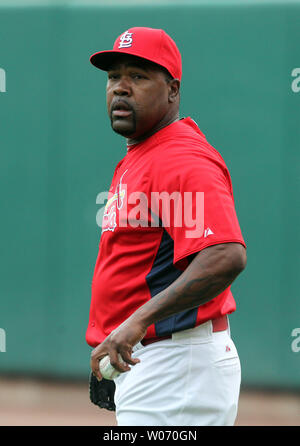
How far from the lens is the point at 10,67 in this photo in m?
5.90

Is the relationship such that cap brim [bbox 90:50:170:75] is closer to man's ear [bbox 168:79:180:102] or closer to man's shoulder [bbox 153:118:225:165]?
man's ear [bbox 168:79:180:102]

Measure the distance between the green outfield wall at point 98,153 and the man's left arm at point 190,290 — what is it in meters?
3.39

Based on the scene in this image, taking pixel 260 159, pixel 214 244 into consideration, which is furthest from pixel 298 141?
pixel 214 244

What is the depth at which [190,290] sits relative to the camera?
2139 millimetres

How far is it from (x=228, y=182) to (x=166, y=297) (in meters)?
0.52

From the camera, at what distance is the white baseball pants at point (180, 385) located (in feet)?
7.68

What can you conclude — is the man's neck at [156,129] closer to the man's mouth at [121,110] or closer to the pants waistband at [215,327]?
the man's mouth at [121,110]

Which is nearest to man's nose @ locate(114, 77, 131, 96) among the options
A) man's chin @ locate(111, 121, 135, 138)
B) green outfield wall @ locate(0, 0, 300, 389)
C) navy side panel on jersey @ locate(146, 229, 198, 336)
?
man's chin @ locate(111, 121, 135, 138)

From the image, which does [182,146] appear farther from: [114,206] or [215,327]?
[215,327]

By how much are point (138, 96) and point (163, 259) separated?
1.92ft

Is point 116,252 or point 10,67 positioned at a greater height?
point 10,67

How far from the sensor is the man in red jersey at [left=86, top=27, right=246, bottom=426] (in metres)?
2.15

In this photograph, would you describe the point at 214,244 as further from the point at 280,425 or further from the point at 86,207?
the point at 86,207

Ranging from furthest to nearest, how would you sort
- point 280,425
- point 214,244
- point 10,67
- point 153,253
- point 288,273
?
point 10,67 → point 288,273 → point 280,425 → point 153,253 → point 214,244
